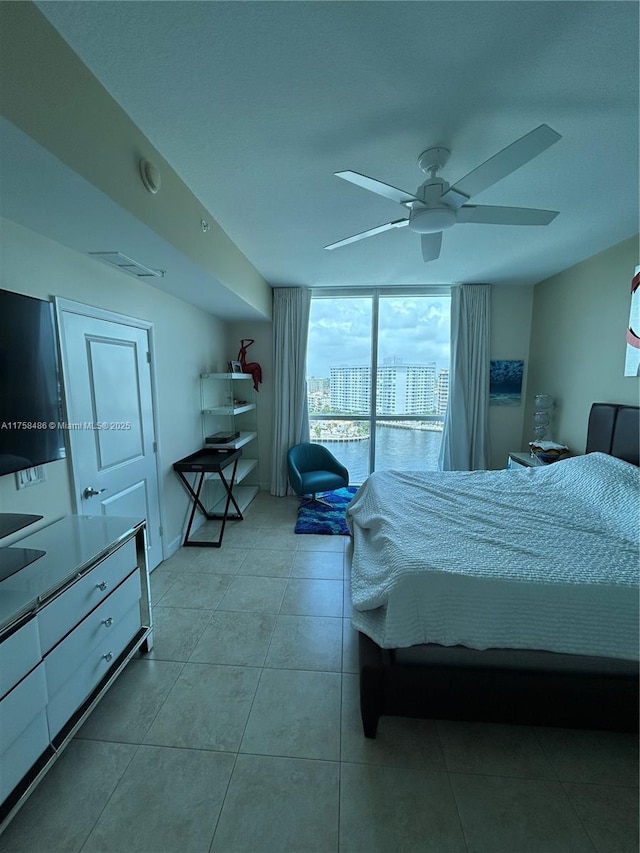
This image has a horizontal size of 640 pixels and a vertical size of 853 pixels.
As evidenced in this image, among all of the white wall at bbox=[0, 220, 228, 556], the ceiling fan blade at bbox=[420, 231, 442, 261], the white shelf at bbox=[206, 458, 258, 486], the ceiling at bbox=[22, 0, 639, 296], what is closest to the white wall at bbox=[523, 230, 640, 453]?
the ceiling at bbox=[22, 0, 639, 296]

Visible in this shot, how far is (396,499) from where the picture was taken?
244 centimetres

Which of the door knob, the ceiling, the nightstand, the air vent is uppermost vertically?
the ceiling

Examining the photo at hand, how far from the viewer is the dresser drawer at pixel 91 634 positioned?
4.16 feet

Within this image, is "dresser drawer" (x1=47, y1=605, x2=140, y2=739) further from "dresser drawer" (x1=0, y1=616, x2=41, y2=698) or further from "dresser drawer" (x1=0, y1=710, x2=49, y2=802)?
"dresser drawer" (x1=0, y1=616, x2=41, y2=698)

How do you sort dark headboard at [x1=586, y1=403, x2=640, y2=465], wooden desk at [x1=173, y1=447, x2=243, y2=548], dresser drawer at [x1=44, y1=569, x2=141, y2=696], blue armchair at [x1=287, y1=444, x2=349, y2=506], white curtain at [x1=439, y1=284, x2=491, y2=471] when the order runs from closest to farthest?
dresser drawer at [x1=44, y1=569, x2=141, y2=696], dark headboard at [x1=586, y1=403, x2=640, y2=465], wooden desk at [x1=173, y1=447, x2=243, y2=548], blue armchair at [x1=287, y1=444, x2=349, y2=506], white curtain at [x1=439, y1=284, x2=491, y2=471]

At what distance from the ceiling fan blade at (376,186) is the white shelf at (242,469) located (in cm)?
287

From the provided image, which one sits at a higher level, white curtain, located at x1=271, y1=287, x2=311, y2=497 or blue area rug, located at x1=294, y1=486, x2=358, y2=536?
white curtain, located at x1=271, y1=287, x2=311, y2=497

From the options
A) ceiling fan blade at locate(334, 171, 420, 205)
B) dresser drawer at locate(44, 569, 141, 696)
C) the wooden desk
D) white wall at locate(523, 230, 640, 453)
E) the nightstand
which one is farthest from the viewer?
the nightstand

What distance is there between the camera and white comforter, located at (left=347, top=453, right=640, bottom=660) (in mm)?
1371

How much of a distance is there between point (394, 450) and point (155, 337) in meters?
3.22

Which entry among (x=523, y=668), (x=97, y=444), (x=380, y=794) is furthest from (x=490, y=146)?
(x=380, y=794)

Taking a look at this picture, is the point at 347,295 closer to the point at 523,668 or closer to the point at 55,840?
the point at 523,668

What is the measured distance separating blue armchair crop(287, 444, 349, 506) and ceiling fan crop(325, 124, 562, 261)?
265 centimetres

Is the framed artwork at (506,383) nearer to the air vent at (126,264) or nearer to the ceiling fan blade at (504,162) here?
the ceiling fan blade at (504,162)
